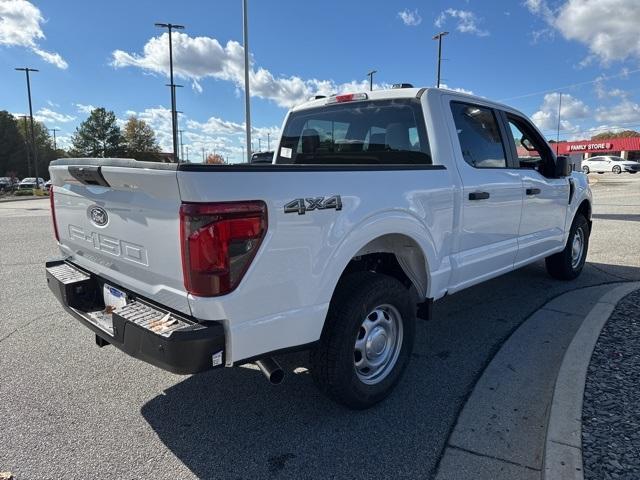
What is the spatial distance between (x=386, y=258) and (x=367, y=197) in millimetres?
792

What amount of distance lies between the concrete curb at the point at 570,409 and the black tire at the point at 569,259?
1.48 metres

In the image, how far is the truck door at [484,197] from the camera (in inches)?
141

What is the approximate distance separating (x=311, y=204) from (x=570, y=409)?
6.38 ft

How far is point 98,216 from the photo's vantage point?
107 inches

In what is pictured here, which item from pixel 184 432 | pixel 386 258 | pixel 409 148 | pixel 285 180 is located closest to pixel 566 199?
pixel 409 148

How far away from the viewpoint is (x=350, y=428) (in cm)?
276

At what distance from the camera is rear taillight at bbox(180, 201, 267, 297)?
2066 millimetres

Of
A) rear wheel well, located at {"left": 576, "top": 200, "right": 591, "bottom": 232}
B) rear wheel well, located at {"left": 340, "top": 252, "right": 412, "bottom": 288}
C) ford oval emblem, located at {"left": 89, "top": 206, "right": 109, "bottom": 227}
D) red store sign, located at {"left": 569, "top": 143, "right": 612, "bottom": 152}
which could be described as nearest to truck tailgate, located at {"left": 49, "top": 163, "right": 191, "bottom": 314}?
ford oval emblem, located at {"left": 89, "top": 206, "right": 109, "bottom": 227}

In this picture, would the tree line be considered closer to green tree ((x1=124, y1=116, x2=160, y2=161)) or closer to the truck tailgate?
green tree ((x1=124, y1=116, x2=160, y2=161))

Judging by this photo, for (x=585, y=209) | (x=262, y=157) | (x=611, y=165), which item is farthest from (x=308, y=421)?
(x=611, y=165)

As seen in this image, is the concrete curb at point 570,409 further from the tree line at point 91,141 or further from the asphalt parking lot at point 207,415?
the tree line at point 91,141

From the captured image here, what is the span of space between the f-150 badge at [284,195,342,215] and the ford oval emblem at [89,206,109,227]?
109 centimetres

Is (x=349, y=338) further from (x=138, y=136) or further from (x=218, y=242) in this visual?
(x=138, y=136)

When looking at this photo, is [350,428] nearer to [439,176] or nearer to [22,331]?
[439,176]
